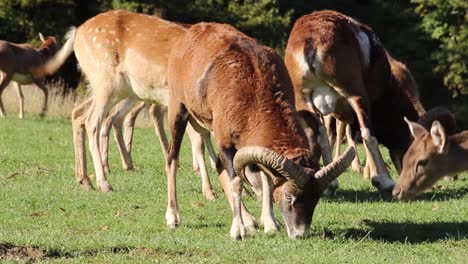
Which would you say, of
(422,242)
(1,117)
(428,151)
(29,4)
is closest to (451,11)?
(29,4)

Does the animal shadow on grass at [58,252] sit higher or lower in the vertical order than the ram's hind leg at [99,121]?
higher

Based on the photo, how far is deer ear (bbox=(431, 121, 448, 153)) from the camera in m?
11.9

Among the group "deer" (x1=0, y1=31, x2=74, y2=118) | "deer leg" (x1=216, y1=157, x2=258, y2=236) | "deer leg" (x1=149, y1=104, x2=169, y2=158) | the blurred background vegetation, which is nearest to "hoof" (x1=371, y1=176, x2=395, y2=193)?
"deer leg" (x1=216, y1=157, x2=258, y2=236)

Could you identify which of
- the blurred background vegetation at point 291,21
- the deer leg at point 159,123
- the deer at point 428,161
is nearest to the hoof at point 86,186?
the deer leg at point 159,123

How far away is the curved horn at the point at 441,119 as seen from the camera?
515 inches

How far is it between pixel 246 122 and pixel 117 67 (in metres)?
3.86

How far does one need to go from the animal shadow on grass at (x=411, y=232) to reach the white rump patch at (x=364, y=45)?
3341mm

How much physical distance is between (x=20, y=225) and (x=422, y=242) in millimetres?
3718

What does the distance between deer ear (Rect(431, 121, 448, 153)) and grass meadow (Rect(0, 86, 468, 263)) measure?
0.63 metres

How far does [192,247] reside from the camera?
9.41 m

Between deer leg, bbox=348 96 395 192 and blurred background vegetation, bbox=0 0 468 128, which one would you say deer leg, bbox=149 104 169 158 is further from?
blurred background vegetation, bbox=0 0 468 128

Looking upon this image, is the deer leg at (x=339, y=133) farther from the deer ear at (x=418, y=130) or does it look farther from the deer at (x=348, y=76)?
the deer ear at (x=418, y=130)

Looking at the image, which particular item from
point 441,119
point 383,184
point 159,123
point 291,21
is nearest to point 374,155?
point 383,184

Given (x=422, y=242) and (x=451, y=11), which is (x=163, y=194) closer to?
(x=422, y=242)
